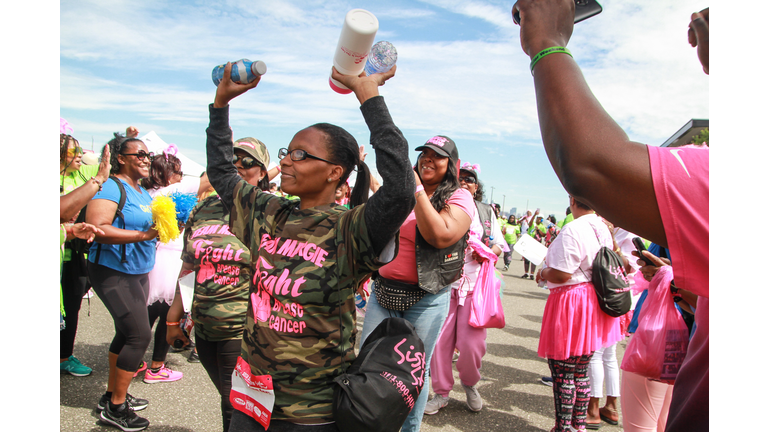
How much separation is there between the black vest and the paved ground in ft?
4.94

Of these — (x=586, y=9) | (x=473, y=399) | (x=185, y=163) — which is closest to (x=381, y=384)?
(x=586, y=9)

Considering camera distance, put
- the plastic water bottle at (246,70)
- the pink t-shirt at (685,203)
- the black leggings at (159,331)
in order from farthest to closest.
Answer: the black leggings at (159,331) → the plastic water bottle at (246,70) → the pink t-shirt at (685,203)

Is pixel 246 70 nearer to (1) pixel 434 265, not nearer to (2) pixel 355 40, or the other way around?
(2) pixel 355 40

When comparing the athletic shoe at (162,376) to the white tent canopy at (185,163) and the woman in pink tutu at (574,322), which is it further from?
the white tent canopy at (185,163)

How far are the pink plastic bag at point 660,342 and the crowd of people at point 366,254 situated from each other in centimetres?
6

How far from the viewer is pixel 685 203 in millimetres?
754

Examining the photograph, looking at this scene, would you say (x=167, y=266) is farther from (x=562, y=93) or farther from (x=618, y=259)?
(x=562, y=93)

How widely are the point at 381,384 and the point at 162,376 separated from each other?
12.1ft

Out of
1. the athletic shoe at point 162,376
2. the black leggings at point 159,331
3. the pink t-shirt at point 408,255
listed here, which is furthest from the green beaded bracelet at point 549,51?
the athletic shoe at point 162,376

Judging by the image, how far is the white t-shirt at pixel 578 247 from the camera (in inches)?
140

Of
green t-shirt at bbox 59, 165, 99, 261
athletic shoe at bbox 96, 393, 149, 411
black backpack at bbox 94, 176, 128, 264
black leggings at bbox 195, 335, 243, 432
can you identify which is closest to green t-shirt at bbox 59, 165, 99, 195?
green t-shirt at bbox 59, 165, 99, 261

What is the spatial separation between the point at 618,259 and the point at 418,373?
262 centimetres

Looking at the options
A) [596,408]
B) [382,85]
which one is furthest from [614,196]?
[596,408]

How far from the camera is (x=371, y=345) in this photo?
1.78 meters
